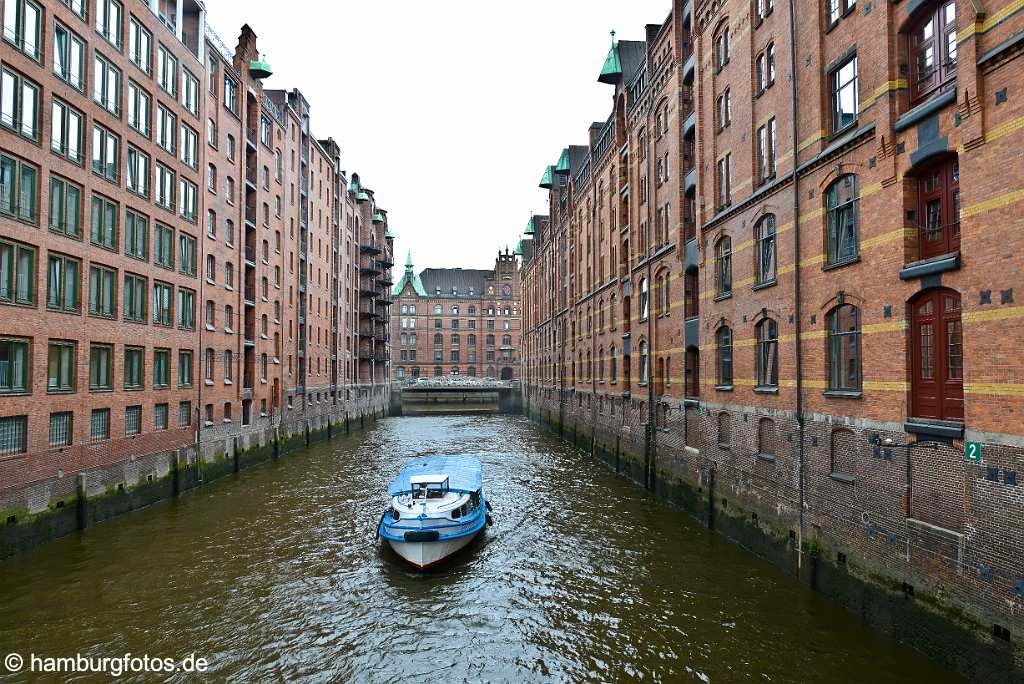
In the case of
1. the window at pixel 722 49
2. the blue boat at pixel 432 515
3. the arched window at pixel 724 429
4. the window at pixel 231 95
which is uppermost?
the window at pixel 231 95

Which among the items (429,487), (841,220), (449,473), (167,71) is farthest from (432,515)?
(167,71)

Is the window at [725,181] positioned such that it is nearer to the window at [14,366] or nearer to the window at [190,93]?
the window at [14,366]

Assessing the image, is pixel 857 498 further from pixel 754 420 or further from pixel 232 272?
pixel 232 272

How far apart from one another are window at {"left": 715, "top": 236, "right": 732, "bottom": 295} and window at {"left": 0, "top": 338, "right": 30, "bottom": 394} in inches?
881

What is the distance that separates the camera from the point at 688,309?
25594mm

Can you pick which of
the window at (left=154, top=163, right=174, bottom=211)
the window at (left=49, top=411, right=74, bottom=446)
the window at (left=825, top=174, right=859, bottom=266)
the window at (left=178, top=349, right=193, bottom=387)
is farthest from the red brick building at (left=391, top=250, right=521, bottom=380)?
the window at (left=825, top=174, right=859, bottom=266)

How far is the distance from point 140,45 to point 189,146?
5127mm

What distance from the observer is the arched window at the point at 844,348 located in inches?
575

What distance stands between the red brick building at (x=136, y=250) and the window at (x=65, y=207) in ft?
0.23

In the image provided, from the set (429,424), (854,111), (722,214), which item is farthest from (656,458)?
(429,424)

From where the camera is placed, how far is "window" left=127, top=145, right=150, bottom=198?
24672 millimetres

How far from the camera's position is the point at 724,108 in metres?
22.5

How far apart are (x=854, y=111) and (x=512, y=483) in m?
21.7

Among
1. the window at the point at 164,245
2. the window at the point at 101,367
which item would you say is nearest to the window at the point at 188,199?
the window at the point at 164,245
